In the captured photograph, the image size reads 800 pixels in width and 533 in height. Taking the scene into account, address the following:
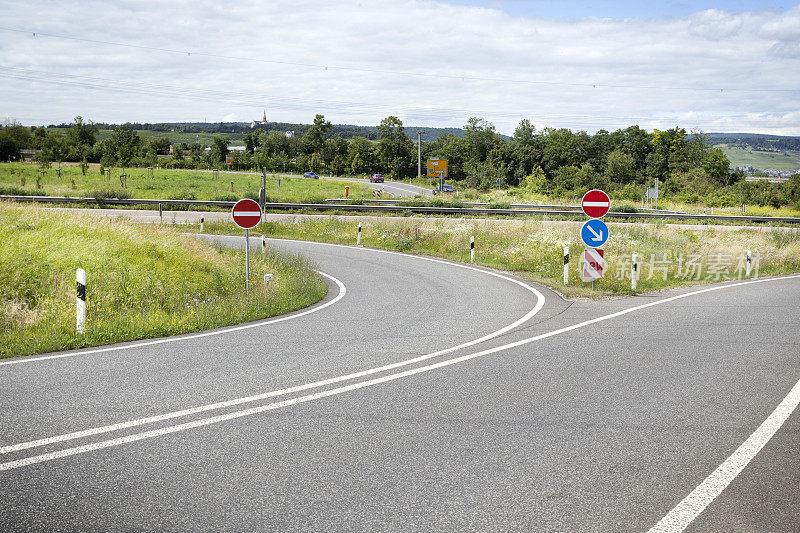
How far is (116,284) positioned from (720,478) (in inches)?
446

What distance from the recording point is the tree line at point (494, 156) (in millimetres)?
89500

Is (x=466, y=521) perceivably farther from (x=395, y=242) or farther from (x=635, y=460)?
(x=395, y=242)

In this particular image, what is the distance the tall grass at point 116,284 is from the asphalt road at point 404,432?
3.69 feet

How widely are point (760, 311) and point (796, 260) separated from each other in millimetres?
14769

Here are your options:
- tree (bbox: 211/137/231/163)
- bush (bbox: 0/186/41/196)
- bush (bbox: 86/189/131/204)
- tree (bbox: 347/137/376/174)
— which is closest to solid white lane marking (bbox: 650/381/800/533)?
bush (bbox: 86/189/131/204)

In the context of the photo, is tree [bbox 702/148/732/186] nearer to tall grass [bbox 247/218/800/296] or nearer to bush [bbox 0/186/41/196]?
tall grass [bbox 247/218/800/296]

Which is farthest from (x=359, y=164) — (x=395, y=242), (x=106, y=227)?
(x=106, y=227)

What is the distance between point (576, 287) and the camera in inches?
627

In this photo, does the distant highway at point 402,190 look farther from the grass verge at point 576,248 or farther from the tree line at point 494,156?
the grass verge at point 576,248

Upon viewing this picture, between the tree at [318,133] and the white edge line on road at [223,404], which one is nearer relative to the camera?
the white edge line on road at [223,404]

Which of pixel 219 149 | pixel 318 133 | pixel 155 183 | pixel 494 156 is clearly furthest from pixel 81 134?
pixel 494 156

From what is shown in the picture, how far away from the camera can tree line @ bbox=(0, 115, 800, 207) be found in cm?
8950

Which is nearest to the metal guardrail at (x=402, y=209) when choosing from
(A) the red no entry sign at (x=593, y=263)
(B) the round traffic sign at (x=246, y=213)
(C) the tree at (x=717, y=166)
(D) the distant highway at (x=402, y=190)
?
(A) the red no entry sign at (x=593, y=263)

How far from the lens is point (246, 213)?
14258 mm
